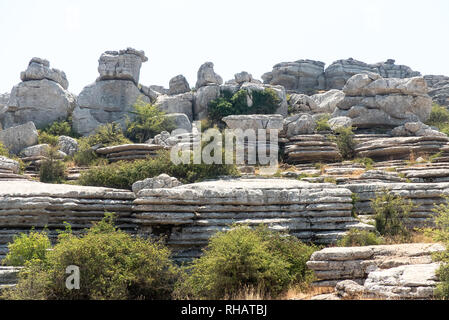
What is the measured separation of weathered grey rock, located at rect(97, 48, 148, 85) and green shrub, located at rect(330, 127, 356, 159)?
16.2 meters

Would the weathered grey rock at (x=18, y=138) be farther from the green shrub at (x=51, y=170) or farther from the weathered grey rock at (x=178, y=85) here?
the weathered grey rock at (x=178, y=85)

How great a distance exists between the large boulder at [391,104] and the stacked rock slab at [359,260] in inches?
861

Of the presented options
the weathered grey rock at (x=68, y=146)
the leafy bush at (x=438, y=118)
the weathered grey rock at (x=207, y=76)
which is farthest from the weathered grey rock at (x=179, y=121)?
the leafy bush at (x=438, y=118)

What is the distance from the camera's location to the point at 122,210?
13.9 metres

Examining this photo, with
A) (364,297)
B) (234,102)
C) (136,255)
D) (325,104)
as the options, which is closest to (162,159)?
(136,255)

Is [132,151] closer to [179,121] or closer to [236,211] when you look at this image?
[179,121]

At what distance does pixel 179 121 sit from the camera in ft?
101

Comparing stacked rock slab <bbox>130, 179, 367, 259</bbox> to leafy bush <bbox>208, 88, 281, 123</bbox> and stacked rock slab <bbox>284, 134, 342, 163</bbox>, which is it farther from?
leafy bush <bbox>208, 88, 281, 123</bbox>

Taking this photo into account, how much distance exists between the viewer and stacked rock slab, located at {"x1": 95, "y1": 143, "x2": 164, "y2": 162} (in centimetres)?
2304

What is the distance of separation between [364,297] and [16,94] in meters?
29.8

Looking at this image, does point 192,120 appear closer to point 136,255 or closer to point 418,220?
point 418,220

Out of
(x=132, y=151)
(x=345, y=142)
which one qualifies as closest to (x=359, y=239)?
(x=132, y=151)

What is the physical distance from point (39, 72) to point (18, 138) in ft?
23.1

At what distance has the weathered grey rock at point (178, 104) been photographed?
3397cm
